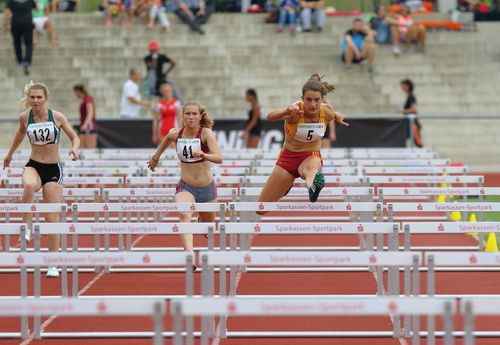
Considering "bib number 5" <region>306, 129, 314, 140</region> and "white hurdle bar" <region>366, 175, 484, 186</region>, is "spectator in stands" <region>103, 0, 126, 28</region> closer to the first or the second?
"white hurdle bar" <region>366, 175, 484, 186</region>

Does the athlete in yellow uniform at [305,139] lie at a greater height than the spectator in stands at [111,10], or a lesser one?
lesser

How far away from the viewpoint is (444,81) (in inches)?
1242

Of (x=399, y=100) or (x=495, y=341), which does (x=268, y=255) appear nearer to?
(x=495, y=341)

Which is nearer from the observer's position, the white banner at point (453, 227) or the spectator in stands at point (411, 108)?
the white banner at point (453, 227)

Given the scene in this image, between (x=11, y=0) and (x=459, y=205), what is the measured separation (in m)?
21.0

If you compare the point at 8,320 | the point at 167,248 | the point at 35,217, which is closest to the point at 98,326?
the point at 8,320

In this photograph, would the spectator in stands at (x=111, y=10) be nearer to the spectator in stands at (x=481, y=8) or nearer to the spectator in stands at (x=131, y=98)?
the spectator in stands at (x=131, y=98)

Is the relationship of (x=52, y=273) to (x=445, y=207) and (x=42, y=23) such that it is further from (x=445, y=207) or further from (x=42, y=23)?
(x=42, y=23)

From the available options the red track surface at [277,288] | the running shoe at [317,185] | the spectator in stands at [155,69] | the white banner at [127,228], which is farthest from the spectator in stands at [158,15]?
the white banner at [127,228]

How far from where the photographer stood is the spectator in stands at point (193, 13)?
109 ft

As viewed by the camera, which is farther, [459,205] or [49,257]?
[459,205]

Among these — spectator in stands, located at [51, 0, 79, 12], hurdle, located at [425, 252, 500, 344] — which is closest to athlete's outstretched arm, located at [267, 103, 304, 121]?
hurdle, located at [425, 252, 500, 344]

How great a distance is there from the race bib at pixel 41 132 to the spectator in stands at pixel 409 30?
2060 centimetres

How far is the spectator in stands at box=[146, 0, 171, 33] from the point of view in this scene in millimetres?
32875
